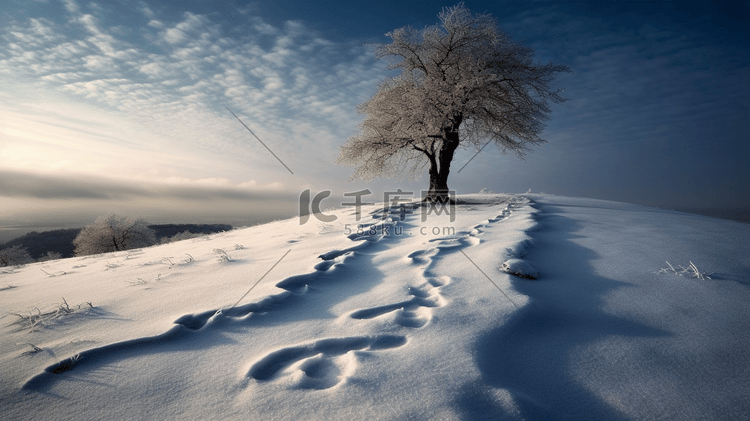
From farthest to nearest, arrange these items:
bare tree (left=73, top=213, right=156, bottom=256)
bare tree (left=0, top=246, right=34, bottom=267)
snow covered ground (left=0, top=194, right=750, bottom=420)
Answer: bare tree (left=73, top=213, right=156, bottom=256) < bare tree (left=0, top=246, right=34, bottom=267) < snow covered ground (left=0, top=194, right=750, bottom=420)

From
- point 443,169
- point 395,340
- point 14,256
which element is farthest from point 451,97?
point 14,256

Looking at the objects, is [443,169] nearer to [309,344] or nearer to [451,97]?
[451,97]

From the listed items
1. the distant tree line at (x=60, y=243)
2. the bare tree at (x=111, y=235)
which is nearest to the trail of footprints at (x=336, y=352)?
the distant tree line at (x=60, y=243)

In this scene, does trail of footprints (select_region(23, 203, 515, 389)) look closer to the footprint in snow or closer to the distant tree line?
the footprint in snow

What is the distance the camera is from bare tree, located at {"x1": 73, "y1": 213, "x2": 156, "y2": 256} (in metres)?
23.7

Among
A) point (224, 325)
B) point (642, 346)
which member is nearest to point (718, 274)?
point (642, 346)

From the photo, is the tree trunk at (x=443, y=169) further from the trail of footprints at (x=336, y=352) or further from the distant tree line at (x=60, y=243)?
the distant tree line at (x=60, y=243)

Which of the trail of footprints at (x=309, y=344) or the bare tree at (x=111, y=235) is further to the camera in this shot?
the bare tree at (x=111, y=235)

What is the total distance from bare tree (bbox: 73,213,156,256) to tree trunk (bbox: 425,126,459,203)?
2716 centimetres

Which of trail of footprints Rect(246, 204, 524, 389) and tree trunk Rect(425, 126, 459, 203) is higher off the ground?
tree trunk Rect(425, 126, 459, 203)

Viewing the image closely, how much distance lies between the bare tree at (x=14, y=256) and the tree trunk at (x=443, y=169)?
3040 centimetres

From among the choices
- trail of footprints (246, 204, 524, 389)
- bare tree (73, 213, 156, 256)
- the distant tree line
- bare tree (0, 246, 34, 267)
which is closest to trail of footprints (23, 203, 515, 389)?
trail of footprints (246, 204, 524, 389)

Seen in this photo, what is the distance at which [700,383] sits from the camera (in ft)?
4.63

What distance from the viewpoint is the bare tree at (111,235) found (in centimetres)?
2370
